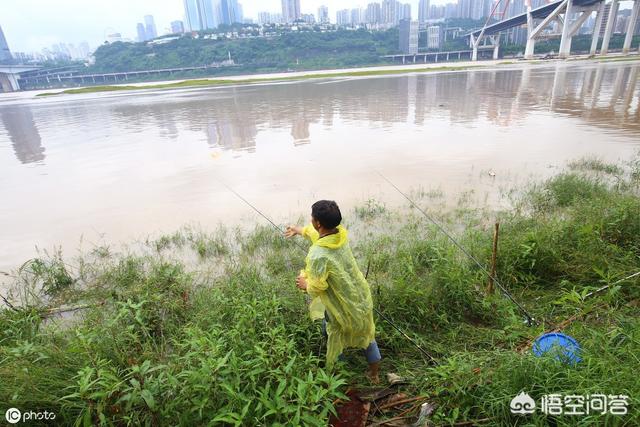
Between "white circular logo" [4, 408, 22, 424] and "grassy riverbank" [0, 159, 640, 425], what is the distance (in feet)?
0.21

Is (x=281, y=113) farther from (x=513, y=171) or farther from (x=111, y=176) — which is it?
(x=513, y=171)

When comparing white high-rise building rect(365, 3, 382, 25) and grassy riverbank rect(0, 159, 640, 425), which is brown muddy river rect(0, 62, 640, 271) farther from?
white high-rise building rect(365, 3, 382, 25)

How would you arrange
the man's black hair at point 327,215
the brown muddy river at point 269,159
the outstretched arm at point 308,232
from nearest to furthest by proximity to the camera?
the man's black hair at point 327,215 < the outstretched arm at point 308,232 < the brown muddy river at point 269,159

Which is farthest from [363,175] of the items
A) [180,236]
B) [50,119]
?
[50,119]

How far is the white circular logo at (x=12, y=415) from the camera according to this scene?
199cm

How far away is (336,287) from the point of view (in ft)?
7.43

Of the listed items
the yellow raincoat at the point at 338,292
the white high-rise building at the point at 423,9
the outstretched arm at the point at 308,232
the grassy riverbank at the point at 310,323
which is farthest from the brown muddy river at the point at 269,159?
the white high-rise building at the point at 423,9

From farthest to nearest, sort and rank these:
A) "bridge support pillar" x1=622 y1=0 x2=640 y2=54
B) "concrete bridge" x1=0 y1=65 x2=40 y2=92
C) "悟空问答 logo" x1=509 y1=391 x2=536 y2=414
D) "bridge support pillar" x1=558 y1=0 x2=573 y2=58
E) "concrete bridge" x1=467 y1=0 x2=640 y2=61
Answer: "concrete bridge" x1=0 y1=65 x2=40 y2=92 → "bridge support pillar" x1=558 y1=0 x2=573 y2=58 → "bridge support pillar" x1=622 y1=0 x2=640 y2=54 → "concrete bridge" x1=467 y1=0 x2=640 y2=61 → "悟空问答 logo" x1=509 y1=391 x2=536 y2=414

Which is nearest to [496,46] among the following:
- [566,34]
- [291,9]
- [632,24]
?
[566,34]

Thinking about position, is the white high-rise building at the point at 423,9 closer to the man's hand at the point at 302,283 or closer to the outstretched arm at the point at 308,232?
the outstretched arm at the point at 308,232

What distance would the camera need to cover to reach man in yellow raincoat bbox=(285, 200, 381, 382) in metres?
2.17

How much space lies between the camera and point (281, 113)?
54.7ft

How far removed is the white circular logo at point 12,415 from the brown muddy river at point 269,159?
146 inches

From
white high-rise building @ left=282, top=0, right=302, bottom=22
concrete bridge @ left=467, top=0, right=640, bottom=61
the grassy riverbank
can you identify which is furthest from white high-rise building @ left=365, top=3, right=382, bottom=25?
the grassy riverbank
